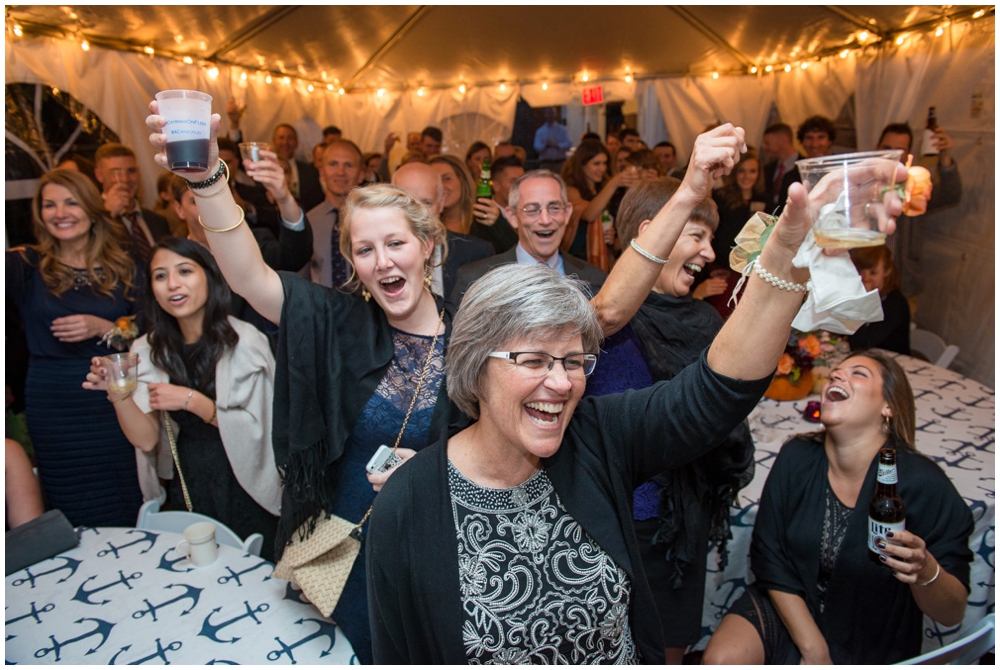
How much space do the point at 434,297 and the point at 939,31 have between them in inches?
207

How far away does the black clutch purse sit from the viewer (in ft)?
6.39

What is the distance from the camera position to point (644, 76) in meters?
7.88

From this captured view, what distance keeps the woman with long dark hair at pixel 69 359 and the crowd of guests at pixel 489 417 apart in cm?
1

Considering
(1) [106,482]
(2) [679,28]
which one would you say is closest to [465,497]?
(1) [106,482]

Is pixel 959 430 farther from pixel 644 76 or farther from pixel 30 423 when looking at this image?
pixel 644 76

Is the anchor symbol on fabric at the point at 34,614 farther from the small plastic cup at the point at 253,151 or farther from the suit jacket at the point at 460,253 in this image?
the suit jacket at the point at 460,253

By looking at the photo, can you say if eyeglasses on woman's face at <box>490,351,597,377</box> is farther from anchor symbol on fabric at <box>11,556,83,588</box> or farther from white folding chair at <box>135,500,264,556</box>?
anchor symbol on fabric at <box>11,556,83,588</box>

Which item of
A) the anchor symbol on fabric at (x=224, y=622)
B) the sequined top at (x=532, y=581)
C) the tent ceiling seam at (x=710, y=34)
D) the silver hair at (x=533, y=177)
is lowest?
the anchor symbol on fabric at (x=224, y=622)

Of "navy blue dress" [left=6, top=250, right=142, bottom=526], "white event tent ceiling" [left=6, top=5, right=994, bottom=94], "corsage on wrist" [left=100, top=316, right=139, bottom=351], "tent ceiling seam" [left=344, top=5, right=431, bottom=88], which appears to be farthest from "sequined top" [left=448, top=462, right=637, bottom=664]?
"tent ceiling seam" [left=344, top=5, right=431, bottom=88]

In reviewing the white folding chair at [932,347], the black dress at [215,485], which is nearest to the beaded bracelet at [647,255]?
the black dress at [215,485]

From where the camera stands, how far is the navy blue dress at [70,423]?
2.92 meters

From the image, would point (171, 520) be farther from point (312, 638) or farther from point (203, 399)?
point (312, 638)

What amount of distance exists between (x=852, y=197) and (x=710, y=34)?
256 inches

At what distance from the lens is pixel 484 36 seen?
259 inches
